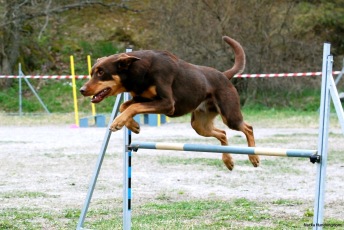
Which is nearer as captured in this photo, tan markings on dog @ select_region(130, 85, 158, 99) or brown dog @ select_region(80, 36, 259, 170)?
brown dog @ select_region(80, 36, 259, 170)

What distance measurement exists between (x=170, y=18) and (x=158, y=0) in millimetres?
1111

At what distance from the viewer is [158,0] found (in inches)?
1044

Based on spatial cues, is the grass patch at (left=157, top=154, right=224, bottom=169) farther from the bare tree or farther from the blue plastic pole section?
the bare tree

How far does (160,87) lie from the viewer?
6.29 meters

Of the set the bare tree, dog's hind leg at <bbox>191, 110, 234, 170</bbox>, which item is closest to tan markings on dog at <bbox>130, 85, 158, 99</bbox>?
dog's hind leg at <bbox>191, 110, 234, 170</bbox>

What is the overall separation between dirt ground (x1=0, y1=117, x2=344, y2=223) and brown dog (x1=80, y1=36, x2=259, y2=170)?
1642 mm

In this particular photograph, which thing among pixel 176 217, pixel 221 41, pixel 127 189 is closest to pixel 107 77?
pixel 127 189

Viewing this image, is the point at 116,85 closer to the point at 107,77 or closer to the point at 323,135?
the point at 107,77

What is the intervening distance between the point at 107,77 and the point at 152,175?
5.16 m

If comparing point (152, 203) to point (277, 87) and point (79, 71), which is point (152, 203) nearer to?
point (277, 87)

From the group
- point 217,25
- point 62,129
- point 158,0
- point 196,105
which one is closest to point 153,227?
point 196,105

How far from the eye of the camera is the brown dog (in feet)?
20.0

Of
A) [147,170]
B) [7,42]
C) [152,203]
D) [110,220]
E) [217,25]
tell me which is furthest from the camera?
[7,42]

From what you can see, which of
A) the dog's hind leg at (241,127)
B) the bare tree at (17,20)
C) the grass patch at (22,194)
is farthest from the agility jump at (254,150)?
the bare tree at (17,20)
